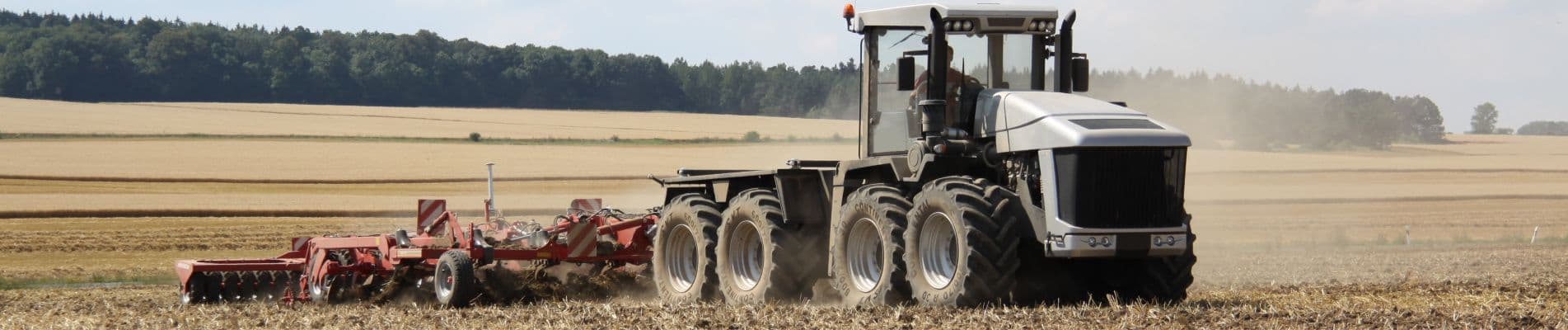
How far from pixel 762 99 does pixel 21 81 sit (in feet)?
144

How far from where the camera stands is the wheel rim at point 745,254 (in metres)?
12.0

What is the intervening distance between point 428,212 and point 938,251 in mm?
7387

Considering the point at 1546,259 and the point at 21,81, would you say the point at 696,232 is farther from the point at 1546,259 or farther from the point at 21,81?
the point at 21,81

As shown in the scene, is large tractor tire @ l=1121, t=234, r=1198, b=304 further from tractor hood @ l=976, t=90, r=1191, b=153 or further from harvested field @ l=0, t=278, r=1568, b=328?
tractor hood @ l=976, t=90, r=1191, b=153

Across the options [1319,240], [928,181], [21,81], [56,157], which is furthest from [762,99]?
[21,81]

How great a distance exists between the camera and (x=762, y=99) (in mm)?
34500

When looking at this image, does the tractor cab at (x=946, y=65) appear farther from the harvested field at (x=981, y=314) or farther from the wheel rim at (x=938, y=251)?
the harvested field at (x=981, y=314)

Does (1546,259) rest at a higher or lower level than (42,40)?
lower

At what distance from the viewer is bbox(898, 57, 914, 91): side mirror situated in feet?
33.1

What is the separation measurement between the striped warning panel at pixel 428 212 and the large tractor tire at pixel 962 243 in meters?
7.09

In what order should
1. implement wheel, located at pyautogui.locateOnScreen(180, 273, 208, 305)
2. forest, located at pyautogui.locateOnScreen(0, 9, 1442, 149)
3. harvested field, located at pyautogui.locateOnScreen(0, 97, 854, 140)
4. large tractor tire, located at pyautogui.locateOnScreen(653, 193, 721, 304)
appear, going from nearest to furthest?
large tractor tire, located at pyautogui.locateOnScreen(653, 193, 721, 304) → implement wheel, located at pyautogui.locateOnScreen(180, 273, 208, 305) → harvested field, located at pyautogui.locateOnScreen(0, 97, 854, 140) → forest, located at pyautogui.locateOnScreen(0, 9, 1442, 149)

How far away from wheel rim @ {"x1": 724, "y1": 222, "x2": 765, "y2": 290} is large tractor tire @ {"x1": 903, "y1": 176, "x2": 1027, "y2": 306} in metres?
2.25

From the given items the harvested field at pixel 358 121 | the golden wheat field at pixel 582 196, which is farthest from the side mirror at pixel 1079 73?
the harvested field at pixel 358 121

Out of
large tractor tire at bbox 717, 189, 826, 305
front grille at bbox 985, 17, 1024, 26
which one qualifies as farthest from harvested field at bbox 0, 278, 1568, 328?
front grille at bbox 985, 17, 1024, 26
